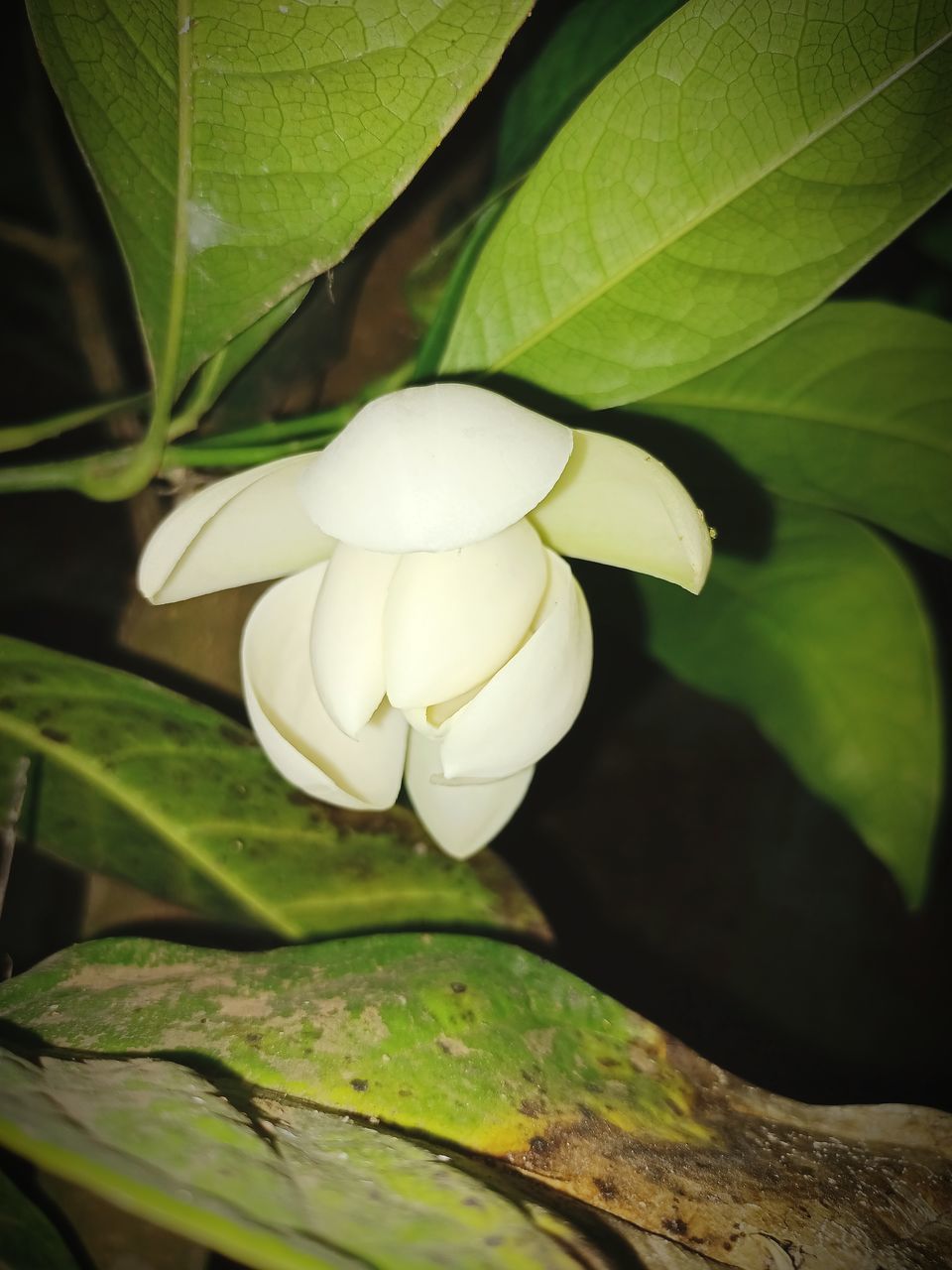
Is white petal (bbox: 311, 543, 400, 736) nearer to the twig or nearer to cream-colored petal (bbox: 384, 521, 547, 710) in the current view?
cream-colored petal (bbox: 384, 521, 547, 710)

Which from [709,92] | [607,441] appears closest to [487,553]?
[607,441]

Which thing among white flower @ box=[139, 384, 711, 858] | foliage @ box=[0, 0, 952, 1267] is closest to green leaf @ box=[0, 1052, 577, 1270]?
foliage @ box=[0, 0, 952, 1267]

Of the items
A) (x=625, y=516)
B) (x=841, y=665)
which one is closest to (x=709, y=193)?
(x=625, y=516)

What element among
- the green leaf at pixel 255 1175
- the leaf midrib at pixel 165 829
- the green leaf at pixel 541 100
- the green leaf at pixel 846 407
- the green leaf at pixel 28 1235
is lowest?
the green leaf at pixel 28 1235

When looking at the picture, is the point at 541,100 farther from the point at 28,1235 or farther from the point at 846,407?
the point at 28,1235

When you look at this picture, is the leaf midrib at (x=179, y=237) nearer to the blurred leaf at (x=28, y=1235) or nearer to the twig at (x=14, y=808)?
the twig at (x=14, y=808)

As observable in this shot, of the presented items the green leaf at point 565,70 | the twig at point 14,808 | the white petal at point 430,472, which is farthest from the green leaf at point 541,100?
the twig at point 14,808
